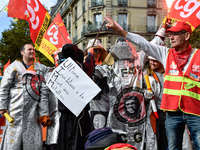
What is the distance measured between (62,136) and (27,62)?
1533 mm

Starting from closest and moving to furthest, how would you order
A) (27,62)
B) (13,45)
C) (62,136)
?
(62,136) < (27,62) < (13,45)

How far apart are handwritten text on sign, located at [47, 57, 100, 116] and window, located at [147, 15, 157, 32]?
93.5 ft

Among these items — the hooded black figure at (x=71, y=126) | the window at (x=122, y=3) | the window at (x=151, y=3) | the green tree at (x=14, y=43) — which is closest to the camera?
the hooded black figure at (x=71, y=126)

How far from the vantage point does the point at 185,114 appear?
3.08 metres

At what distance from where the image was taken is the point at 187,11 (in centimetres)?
450

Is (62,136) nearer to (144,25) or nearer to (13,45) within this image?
(13,45)

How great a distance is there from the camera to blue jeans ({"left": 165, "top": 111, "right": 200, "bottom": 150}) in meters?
3.03

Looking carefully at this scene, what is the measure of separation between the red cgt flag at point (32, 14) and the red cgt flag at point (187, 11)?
99.2 inches

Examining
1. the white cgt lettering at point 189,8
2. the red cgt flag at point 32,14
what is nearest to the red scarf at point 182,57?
the white cgt lettering at point 189,8

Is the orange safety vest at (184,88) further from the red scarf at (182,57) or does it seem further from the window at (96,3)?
the window at (96,3)

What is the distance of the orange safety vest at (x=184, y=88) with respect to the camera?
9.98ft

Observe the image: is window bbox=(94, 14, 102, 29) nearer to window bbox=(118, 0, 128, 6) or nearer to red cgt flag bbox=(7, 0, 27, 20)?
window bbox=(118, 0, 128, 6)

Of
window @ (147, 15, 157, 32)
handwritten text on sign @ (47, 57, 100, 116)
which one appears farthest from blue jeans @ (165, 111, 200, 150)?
window @ (147, 15, 157, 32)

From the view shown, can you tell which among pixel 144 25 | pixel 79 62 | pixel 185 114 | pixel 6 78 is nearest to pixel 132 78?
pixel 79 62
